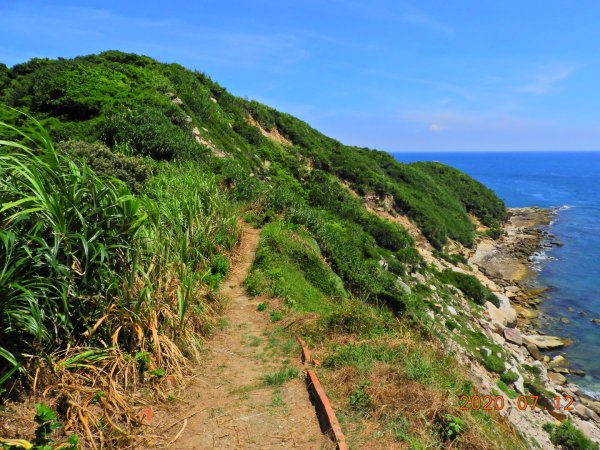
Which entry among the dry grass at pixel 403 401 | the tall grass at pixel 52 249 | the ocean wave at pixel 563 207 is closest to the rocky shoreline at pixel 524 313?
the dry grass at pixel 403 401

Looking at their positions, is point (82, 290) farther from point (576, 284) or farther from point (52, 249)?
point (576, 284)

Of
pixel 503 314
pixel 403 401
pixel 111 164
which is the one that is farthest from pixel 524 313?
pixel 111 164

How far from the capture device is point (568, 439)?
37.3ft

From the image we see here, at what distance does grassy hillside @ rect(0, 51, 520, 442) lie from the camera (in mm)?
4703

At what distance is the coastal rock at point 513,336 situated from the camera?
20.1 m

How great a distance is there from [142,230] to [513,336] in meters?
20.0

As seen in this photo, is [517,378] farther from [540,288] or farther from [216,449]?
[540,288]

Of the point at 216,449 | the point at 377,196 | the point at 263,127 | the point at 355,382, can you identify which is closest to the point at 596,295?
the point at 377,196

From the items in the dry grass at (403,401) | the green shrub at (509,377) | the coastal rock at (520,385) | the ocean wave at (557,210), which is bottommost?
the coastal rock at (520,385)

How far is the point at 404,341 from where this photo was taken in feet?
22.1

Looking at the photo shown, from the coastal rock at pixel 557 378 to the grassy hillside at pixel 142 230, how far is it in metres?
6.49

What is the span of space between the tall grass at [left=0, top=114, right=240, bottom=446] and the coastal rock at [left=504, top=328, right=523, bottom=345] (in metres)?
18.5

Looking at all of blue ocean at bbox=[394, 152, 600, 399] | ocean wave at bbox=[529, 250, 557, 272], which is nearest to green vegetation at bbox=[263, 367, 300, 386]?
blue ocean at bbox=[394, 152, 600, 399]

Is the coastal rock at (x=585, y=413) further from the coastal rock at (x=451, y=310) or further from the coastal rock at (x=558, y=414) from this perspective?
the coastal rock at (x=451, y=310)
